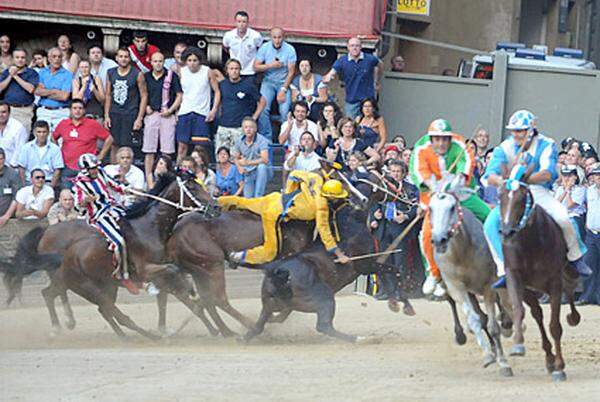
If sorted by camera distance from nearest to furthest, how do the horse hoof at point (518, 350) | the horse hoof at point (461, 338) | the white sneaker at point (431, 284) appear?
the horse hoof at point (518, 350)
the white sneaker at point (431, 284)
the horse hoof at point (461, 338)

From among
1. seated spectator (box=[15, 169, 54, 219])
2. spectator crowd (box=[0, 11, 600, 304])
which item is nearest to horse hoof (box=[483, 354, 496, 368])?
spectator crowd (box=[0, 11, 600, 304])

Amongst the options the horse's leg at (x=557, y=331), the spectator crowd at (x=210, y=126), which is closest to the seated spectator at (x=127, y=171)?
the spectator crowd at (x=210, y=126)

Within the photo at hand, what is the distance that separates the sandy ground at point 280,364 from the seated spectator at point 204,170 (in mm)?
1688

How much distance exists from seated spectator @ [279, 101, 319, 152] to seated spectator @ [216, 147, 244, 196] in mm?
881

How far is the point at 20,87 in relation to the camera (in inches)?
744

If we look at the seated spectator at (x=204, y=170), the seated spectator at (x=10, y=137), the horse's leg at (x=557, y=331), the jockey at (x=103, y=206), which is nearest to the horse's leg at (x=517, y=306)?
the horse's leg at (x=557, y=331)

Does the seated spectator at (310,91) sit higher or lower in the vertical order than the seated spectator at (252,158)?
higher

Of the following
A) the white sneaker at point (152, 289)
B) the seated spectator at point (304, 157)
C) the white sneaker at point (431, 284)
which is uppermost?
the seated spectator at point (304, 157)

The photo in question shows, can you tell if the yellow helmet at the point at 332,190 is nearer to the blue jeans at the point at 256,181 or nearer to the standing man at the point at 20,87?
the blue jeans at the point at 256,181

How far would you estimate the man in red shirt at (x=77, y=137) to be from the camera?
1831 centimetres

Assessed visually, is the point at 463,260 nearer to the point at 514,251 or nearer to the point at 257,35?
the point at 514,251

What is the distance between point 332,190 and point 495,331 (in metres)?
2.60

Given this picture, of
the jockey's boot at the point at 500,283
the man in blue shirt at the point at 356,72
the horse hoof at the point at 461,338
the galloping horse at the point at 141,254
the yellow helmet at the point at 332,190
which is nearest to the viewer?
the jockey's boot at the point at 500,283

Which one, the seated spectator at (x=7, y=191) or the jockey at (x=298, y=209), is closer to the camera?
the jockey at (x=298, y=209)
